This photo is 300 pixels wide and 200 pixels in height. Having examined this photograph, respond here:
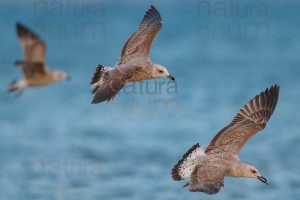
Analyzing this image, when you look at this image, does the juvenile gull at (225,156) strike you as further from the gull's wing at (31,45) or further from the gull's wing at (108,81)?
the gull's wing at (31,45)

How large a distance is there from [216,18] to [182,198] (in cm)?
1914

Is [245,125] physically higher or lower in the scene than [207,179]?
higher

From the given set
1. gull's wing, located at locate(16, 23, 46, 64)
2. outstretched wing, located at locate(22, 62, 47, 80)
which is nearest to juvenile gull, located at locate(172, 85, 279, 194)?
outstretched wing, located at locate(22, 62, 47, 80)

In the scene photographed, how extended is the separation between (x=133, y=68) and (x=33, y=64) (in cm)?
211

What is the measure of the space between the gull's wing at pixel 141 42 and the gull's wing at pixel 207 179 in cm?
238

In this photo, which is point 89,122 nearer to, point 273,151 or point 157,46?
point 273,151

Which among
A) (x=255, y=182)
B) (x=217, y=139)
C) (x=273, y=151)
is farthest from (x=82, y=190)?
(x=217, y=139)

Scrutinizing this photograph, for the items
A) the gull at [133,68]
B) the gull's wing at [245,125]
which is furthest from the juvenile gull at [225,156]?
the gull at [133,68]

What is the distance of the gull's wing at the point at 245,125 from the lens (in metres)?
13.1

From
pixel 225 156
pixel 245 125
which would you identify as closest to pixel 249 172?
pixel 225 156

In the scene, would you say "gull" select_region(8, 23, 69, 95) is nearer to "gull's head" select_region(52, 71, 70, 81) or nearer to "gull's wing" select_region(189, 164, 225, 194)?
"gull's head" select_region(52, 71, 70, 81)

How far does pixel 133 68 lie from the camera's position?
43.2ft

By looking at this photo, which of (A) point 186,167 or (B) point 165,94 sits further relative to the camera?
(B) point 165,94

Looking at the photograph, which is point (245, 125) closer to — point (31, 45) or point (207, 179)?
point (207, 179)
